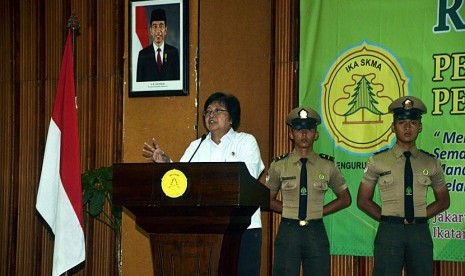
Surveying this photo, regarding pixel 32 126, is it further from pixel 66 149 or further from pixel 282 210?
pixel 282 210

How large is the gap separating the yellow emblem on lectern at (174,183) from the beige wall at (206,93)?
5.56 feet

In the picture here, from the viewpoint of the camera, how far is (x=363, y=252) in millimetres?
5082

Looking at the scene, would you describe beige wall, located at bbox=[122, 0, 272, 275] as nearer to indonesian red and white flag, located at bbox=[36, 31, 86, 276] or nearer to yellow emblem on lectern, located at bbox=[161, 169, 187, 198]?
indonesian red and white flag, located at bbox=[36, 31, 86, 276]

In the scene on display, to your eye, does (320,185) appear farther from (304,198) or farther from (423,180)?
(423,180)

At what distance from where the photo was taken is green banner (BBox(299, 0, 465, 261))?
4852mm

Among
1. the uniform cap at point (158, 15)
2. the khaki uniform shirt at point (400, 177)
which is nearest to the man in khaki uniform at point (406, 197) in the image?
the khaki uniform shirt at point (400, 177)

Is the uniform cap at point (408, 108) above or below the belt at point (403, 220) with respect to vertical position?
above

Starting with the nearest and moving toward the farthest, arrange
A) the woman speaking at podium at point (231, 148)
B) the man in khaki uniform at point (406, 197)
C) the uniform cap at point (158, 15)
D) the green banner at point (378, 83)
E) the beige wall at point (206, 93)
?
the woman speaking at podium at point (231, 148)
the man in khaki uniform at point (406, 197)
the green banner at point (378, 83)
the beige wall at point (206, 93)
the uniform cap at point (158, 15)

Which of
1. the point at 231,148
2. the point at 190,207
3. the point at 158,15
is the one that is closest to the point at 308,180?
the point at 231,148

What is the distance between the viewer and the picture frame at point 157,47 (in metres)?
4.96

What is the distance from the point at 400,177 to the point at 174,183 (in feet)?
6.51

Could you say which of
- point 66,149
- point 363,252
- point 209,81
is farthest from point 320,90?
point 66,149

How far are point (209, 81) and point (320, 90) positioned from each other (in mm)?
899

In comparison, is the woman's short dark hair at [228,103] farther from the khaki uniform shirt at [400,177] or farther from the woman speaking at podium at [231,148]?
the khaki uniform shirt at [400,177]
